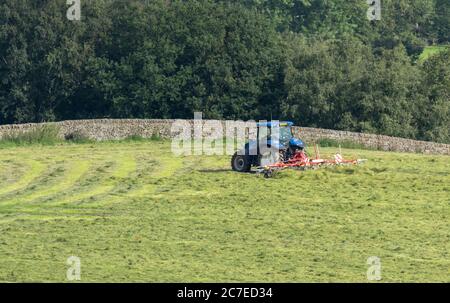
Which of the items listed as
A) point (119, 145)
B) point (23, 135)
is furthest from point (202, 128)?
point (23, 135)

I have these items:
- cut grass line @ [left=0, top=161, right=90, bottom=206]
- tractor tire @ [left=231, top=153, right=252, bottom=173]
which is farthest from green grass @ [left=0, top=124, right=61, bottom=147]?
tractor tire @ [left=231, top=153, right=252, bottom=173]

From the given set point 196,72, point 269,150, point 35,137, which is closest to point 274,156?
point 269,150

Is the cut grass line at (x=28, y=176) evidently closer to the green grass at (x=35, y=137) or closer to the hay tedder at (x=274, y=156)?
the hay tedder at (x=274, y=156)

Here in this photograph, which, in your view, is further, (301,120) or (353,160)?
(301,120)

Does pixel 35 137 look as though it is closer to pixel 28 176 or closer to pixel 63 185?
pixel 28 176

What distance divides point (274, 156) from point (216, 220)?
27.9 ft

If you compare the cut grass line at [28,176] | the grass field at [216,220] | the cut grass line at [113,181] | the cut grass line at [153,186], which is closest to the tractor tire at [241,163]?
the grass field at [216,220]

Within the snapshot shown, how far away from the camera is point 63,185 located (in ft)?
139

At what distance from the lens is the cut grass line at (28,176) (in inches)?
1638

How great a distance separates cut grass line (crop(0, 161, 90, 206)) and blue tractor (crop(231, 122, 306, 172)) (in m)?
5.49

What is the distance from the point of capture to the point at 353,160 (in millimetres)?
45688

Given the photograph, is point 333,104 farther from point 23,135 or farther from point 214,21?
point 23,135

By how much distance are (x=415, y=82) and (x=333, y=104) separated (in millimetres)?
4872

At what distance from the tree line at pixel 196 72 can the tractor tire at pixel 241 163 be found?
72.6ft
